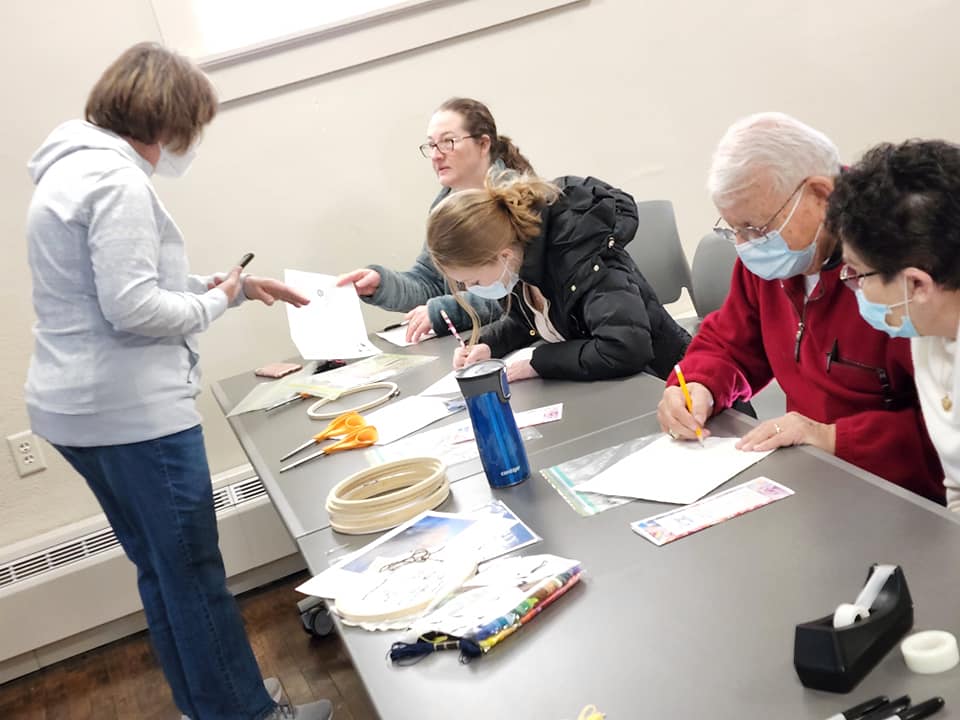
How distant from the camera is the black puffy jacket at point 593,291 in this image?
2049mm

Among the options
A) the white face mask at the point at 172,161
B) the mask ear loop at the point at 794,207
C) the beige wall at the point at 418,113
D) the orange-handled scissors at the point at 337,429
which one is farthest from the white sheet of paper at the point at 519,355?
the beige wall at the point at 418,113

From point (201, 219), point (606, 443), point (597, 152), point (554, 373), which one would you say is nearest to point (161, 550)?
point (554, 373)

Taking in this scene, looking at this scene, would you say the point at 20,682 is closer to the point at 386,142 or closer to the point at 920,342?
the point at 386,142

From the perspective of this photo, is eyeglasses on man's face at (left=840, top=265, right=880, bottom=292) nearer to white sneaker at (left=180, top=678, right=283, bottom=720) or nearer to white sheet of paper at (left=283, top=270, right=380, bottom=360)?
white sheet of paper at (left=283, top=270, right=380, bottom=360)

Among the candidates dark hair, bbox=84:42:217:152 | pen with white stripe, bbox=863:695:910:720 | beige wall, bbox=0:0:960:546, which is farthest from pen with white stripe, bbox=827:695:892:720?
beige wall, bbox=0:0:960:546

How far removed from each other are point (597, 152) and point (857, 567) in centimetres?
284

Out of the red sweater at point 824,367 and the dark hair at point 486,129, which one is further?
the dark hair at point 486,129

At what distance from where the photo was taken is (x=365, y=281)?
300cm

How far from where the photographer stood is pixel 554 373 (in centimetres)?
214

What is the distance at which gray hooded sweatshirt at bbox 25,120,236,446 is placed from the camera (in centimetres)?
192

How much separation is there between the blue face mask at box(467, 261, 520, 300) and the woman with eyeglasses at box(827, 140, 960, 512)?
3.00ft

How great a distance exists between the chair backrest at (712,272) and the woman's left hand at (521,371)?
2.37 ft

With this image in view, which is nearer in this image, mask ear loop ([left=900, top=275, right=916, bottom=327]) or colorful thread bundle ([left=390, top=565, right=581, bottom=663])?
colorful thread bundle ([left=390, top=565, right=581, bottom=663])

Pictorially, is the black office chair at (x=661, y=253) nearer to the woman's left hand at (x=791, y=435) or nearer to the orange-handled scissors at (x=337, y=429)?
the orange-handled scissors at (x=337, y=429)
